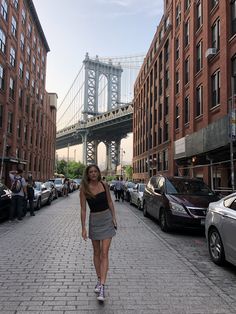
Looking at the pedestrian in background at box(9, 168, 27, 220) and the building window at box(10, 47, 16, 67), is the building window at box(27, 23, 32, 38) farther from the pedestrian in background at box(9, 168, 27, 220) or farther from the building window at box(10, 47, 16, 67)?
the pedestrian in background at box(9, 168, 27, 220)

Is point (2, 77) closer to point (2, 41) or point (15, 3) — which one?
point (2, 41)

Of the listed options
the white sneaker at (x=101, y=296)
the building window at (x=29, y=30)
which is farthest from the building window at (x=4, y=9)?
the white sneaker at (x=101, y=296)

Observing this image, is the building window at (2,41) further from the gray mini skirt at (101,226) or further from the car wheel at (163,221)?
the gray mini skirt at (101,226)

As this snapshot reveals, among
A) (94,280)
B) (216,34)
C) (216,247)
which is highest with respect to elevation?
(216,34)

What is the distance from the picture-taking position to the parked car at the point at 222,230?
6.24 m

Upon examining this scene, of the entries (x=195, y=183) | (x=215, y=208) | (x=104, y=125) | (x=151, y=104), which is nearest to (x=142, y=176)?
(x=151, y=104)

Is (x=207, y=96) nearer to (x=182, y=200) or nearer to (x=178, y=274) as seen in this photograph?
(x=182, y=200)

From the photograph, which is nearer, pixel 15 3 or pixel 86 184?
pixel 86 184

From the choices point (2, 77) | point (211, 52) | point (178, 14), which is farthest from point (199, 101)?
point (2, 77)

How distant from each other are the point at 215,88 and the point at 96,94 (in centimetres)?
8108

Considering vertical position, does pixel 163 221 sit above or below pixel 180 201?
below

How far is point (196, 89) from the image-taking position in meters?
27.1

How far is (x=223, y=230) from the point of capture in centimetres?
658

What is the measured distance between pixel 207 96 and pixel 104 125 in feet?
188
